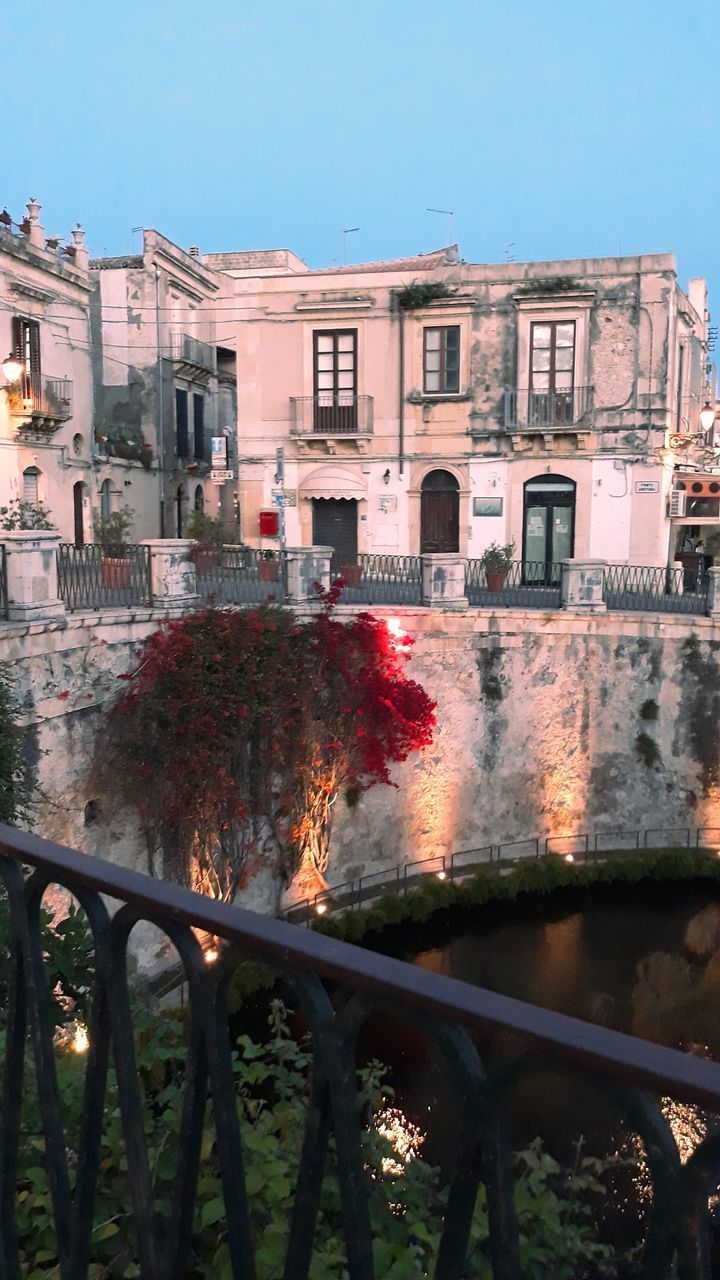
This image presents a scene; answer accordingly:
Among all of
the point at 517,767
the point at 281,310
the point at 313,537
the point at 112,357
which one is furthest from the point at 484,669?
the point at 112,357

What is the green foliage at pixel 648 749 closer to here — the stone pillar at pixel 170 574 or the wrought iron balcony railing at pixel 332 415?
the stone pillar at pixel 170 574

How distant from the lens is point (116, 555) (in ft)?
43.5

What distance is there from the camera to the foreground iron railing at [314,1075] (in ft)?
4.50

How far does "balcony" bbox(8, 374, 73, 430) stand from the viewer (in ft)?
66.9

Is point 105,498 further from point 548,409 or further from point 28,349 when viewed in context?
point 548,409

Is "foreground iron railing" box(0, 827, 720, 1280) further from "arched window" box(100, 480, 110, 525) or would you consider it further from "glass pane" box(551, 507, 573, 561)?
"arched window" box(100, 480, 110, 525)

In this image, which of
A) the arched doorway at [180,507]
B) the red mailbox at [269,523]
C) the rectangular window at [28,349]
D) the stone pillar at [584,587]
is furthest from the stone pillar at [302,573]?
the arched doorway at [180,507]

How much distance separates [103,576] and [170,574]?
87 cm

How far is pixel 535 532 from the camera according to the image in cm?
2164

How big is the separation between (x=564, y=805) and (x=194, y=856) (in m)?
7.10

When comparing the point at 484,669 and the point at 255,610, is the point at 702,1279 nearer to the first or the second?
the point at 255,610

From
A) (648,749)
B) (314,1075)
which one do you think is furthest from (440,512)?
(314,1075)

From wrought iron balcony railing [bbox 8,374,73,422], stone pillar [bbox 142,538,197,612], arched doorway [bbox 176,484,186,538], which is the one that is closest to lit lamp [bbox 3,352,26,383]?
wrought iron balcony railing [bbox 8,374,73,422]

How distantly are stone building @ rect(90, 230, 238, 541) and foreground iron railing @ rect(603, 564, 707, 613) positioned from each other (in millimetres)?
12282
